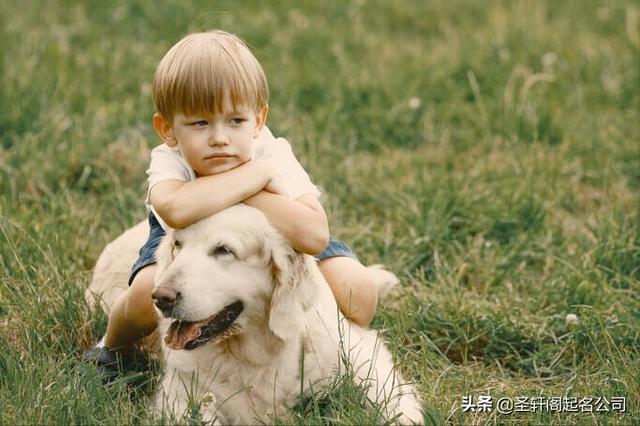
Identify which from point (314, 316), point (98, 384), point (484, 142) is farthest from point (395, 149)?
point (98, 384)

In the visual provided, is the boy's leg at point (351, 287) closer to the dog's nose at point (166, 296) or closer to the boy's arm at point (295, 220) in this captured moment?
the boy's arm at point (295, 220)

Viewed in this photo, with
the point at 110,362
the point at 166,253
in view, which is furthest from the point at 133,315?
the point at 166,253

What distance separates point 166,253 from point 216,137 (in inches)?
15.7

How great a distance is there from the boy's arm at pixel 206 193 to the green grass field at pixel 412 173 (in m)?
0.61

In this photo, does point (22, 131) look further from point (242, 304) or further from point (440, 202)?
point (242, 304)

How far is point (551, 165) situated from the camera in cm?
495

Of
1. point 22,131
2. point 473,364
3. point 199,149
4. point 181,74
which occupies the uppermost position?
point 181,74

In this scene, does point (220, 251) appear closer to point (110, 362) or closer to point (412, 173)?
point (110, 362)

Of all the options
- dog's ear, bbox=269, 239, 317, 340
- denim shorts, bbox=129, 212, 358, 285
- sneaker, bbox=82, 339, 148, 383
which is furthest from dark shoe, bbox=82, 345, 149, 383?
dog's ear, bbox=269, 239, 317, 340

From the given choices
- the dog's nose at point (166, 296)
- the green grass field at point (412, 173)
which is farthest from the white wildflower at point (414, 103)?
the dog's nose at point (166, 296)

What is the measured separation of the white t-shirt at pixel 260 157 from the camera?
10.1ft

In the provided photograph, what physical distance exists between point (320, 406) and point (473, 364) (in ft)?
2.68

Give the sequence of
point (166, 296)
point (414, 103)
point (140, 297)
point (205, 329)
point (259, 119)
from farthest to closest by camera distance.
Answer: point (414, 103), point (140, 297), point (259, 119), point (205, 329), point (166, 296)

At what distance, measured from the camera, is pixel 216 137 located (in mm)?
2971
